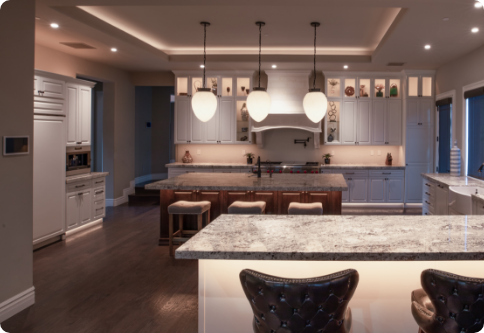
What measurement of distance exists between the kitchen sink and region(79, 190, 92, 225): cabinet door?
4.92m

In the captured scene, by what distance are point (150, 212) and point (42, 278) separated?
3414mm

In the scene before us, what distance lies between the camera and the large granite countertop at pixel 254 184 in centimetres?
426

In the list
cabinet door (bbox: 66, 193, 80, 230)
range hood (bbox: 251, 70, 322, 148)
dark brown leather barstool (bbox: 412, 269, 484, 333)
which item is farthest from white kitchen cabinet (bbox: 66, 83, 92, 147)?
dark brown leather barstool (bbox: 412, 269, 484, 333)

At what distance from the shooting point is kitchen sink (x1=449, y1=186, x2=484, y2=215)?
398 centimetres

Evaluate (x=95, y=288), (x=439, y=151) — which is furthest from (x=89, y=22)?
(x=439, y=151)

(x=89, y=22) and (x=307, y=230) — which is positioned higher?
(x=89, y=22)

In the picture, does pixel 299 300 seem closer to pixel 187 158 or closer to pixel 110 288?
pixel 110 288

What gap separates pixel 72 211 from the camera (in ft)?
17.8

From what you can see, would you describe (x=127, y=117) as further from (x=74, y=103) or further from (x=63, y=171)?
(x=63, y=171)

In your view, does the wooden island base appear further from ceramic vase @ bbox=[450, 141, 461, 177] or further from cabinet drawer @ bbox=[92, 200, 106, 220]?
ceramic vase @ bbox=[450, 141, 461, 177]

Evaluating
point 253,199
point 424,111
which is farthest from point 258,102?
point 424,111

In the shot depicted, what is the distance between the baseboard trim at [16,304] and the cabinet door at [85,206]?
2.54m

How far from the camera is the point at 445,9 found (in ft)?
13.0

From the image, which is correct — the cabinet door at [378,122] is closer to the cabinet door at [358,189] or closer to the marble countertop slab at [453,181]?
the cabinet door at [358,189]
